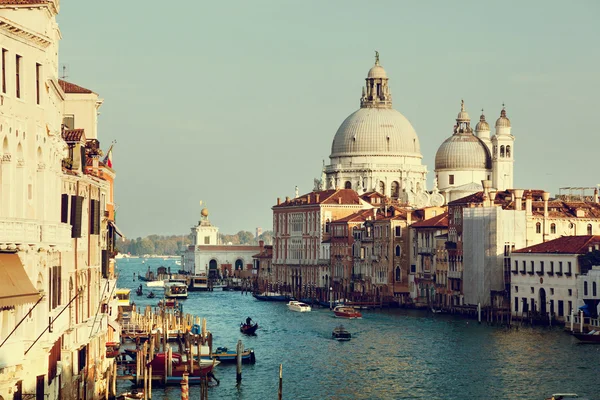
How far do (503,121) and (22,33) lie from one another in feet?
287

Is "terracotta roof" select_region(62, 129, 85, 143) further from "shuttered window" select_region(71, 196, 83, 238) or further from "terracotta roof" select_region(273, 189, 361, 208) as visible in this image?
"terracotta roof" select_region(273, 189, 361, 208)

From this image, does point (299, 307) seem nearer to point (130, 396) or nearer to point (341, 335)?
point (341, 335)

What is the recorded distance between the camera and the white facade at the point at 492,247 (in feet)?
219

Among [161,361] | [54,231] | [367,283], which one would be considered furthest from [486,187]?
[54,231]

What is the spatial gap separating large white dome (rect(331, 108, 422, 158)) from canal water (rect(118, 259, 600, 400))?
45.5 m

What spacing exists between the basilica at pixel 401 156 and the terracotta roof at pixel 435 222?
2351cm

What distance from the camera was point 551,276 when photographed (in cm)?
6094

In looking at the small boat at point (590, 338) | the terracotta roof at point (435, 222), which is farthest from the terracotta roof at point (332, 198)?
the small boat at point (590, 338)

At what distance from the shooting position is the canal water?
1492 inches

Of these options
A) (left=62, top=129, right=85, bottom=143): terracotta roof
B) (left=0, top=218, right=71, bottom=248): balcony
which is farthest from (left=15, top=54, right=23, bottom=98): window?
(left=62, top=129, right=85, bottom=143): terracotta roof

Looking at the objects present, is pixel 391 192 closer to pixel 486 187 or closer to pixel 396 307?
pixel 396 307

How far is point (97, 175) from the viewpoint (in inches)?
1265

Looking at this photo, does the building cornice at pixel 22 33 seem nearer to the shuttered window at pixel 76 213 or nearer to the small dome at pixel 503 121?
the shuttered window at pixel 76 213

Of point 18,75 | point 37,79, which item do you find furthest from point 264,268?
point 18,75
